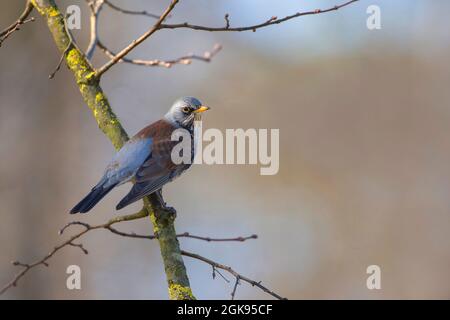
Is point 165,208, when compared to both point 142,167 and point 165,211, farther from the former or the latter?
point 142,167

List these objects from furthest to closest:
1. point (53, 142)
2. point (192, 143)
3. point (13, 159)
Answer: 1. point (53, 142)
2. point (13, 159)
3. point (192, 143)

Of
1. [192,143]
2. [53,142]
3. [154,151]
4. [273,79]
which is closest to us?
[154,151]

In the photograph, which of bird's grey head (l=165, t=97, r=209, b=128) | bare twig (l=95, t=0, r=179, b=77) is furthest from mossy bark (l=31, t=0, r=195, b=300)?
bird's grey head (l=165, t=97, r=209, b=128)

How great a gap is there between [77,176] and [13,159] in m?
1.24

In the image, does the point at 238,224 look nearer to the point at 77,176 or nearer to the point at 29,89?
the point at 77,176

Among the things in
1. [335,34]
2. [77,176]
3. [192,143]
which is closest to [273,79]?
[335,34]

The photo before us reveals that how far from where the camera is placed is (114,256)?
11703 mm

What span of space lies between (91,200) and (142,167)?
544mm

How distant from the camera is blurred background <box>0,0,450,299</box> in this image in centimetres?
1123

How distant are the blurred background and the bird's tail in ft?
22.3

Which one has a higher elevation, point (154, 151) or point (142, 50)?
point (142, 50)

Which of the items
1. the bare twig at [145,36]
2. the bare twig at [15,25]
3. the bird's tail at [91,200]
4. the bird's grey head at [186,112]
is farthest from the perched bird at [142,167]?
the bare twig at [15,25]

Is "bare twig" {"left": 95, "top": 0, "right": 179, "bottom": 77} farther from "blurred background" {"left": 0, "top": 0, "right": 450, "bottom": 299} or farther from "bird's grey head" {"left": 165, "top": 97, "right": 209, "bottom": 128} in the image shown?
"blurred background" {"left": 0, "top": 0, "right": 450, "bottom": 299}

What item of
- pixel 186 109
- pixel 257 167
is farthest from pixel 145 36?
pixel 257 167
